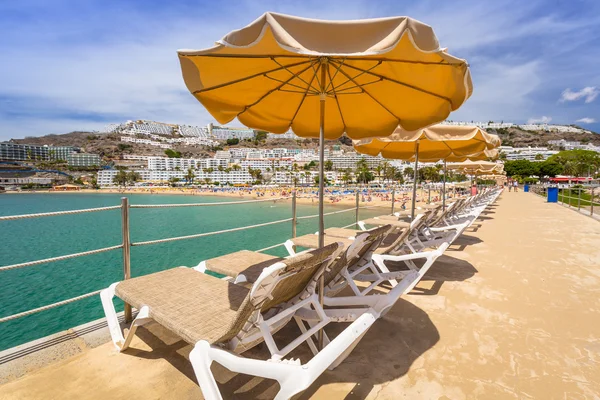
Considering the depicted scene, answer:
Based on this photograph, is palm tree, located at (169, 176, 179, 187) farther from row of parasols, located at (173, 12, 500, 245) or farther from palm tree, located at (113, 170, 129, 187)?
row of parasols, located at (173, 12, 500, 245)

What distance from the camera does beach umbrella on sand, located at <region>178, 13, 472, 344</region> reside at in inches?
52.0

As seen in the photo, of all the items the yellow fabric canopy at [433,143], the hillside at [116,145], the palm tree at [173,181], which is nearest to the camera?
the yellow fabric canopy at [433,143]

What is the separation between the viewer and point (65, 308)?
831cm

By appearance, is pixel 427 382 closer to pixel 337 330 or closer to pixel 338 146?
pixel 337 330

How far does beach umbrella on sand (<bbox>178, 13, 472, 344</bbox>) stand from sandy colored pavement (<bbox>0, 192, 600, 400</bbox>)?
3.04 ft

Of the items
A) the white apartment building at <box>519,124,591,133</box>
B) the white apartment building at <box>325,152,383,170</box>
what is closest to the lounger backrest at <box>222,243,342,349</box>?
the white apartment building at <box>325,152,383,170</box>

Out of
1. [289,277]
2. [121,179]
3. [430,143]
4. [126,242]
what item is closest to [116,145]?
[121,179]

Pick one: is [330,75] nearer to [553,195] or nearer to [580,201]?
[580,201]

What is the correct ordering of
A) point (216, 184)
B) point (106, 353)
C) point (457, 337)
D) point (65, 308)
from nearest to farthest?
point (106, 353) < point (457, 337) < point (65, 308) < point (216, 184)

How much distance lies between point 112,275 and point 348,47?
40.8 feet

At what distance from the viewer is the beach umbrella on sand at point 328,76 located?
4.33ft

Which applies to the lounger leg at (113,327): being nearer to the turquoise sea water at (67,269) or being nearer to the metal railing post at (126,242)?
the metal railing post at (126,242)

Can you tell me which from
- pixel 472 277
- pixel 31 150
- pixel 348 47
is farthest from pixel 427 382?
pixel 31 150

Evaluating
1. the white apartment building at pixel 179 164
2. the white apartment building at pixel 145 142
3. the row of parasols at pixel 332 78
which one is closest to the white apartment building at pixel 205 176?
the white apartment building at pixel 179 164
